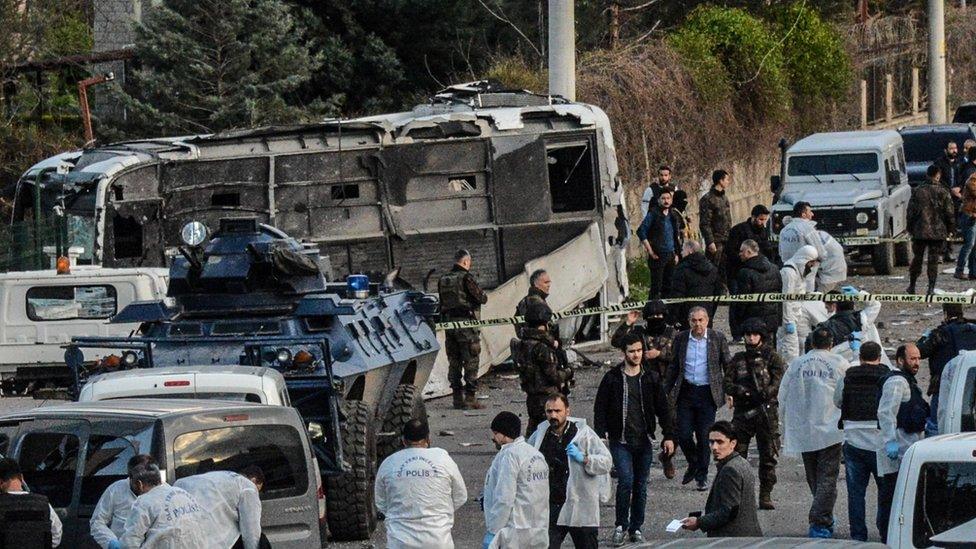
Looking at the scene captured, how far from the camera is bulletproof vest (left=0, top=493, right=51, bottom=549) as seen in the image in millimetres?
9648

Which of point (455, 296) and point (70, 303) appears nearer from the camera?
point (70, 303)

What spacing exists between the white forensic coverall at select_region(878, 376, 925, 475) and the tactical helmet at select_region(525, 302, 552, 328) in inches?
155

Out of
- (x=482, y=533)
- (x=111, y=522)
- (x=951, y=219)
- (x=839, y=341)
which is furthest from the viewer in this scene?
(x=951, y=219)

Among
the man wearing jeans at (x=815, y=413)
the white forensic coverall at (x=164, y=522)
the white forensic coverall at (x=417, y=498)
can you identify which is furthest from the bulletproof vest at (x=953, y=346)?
the white forensic coverall at (x=164, y=522)

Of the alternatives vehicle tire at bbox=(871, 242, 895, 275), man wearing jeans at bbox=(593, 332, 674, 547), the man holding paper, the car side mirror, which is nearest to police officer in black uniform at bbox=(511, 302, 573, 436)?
man wearing jeans at bbox=(593, 332, 674, 547)

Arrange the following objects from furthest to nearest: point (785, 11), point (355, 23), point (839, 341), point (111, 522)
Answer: point (785, 11) → point (355, 23) → point (839, 341) → point (111, 522)

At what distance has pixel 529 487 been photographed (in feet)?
34.8

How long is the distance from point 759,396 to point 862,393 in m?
1.66

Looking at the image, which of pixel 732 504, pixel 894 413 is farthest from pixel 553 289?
pixel 732 504

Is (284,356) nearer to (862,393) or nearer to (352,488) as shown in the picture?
(352,488)

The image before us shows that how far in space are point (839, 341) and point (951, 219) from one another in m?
10.6

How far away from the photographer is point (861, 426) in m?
12.8

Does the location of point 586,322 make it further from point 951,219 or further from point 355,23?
point 355,23

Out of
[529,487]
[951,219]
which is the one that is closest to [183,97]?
[951,219]
